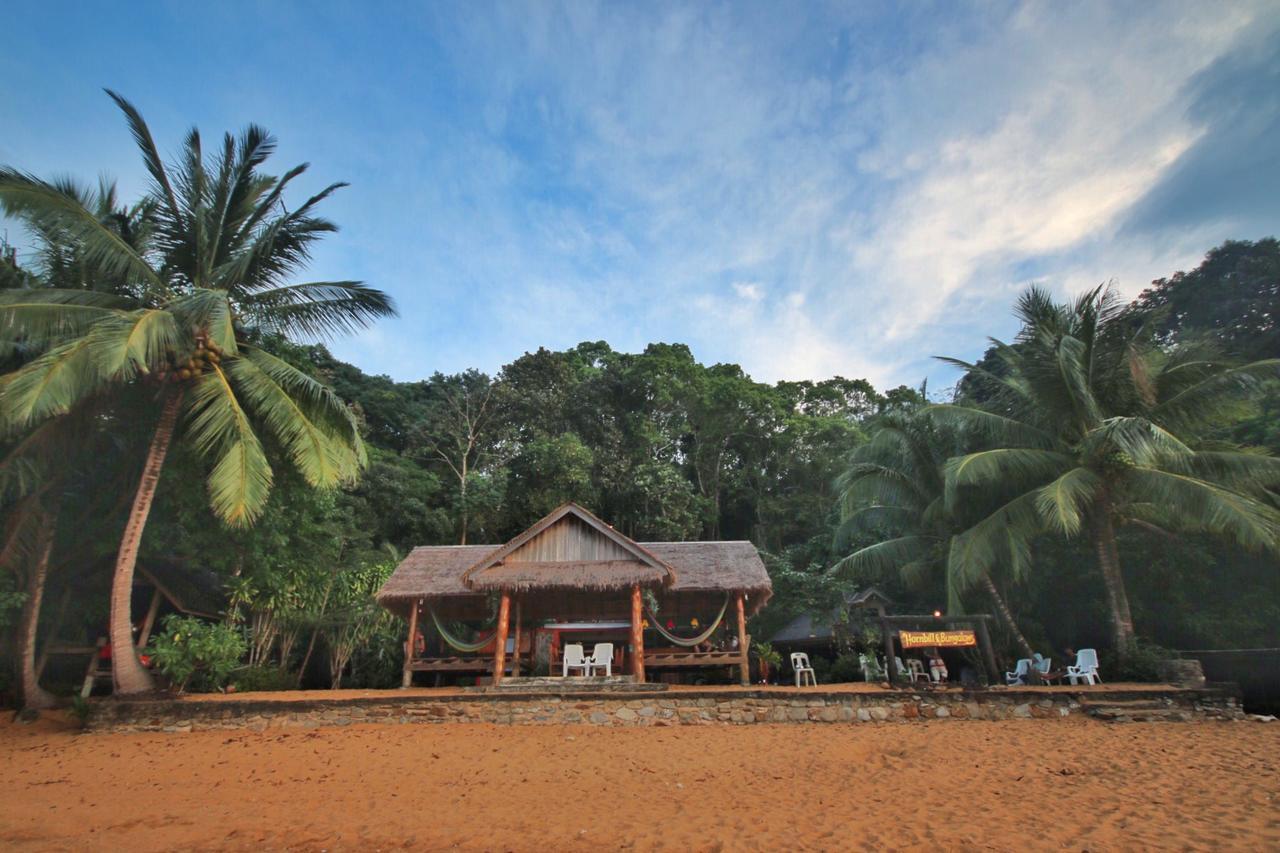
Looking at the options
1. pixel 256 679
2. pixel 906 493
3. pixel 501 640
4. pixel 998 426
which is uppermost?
pixel 998 426

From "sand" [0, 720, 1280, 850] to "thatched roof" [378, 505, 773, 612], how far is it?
2.59m

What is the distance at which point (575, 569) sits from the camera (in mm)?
11766

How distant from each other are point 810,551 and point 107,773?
18.4m

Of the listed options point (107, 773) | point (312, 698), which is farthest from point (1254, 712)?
point (107, 773)

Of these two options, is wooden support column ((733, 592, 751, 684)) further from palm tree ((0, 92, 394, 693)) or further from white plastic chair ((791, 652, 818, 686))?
palm tree ((0, 92, 394, 693))

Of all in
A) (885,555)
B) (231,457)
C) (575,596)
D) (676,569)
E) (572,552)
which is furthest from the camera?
(885,555)

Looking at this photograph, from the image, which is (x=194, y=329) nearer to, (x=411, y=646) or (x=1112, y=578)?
(x=411, y=646)

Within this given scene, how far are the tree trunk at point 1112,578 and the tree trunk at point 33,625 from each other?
1862 centimetres

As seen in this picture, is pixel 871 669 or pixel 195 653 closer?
pixel 195 653

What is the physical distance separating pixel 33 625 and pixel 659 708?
10.4 m

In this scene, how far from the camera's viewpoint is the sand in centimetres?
541

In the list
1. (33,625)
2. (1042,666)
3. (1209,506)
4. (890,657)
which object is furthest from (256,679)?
(1209,506)

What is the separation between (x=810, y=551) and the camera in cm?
2181

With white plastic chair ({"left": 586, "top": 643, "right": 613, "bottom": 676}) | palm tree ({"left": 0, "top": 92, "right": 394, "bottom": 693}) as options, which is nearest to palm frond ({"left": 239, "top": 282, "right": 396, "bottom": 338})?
palm tree ({"left": 0, "top": 92, "right": 394, "bottom": 693})
